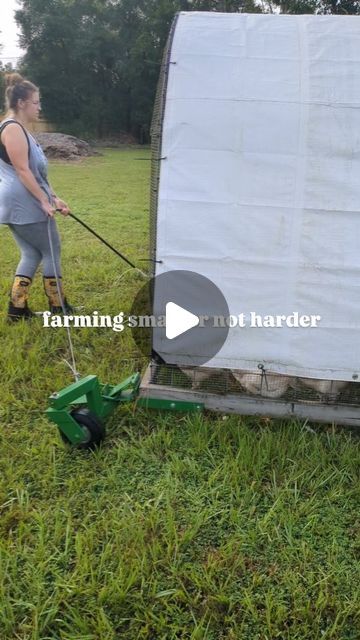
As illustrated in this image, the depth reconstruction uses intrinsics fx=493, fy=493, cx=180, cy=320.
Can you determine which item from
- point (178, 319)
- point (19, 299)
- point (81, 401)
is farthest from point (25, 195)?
point (81, 401)

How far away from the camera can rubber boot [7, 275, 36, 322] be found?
145 inches

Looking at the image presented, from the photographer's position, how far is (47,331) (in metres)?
3.65

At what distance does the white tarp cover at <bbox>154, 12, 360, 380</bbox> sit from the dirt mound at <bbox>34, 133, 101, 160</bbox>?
1726cm

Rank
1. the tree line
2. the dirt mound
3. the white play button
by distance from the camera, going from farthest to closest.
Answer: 1. the tree line
2. the dirt mound
3. the white play button

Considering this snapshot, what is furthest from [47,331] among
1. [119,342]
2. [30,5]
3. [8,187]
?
[30,5]

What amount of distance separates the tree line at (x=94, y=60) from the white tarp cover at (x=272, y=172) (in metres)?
30.8

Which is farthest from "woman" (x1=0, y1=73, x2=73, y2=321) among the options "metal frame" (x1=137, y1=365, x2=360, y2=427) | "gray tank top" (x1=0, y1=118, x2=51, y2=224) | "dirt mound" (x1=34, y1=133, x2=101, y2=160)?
"dirt mound" (x1=34, y1=133, x2=101, y2=160)

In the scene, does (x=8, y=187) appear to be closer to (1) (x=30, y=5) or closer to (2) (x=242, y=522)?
(2) (x=242, y=522)

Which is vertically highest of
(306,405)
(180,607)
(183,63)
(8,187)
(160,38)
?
(160,38)

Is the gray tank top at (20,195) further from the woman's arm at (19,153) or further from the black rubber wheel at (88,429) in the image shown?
the black rubber wheel at (88,429)

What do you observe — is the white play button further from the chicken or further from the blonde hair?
the blonde hair

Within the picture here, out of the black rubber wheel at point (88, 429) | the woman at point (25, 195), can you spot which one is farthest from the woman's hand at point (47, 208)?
the black rubber wheel at point (88, 429)

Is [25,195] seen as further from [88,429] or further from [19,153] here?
[88,429]

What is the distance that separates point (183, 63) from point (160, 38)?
33262mm
